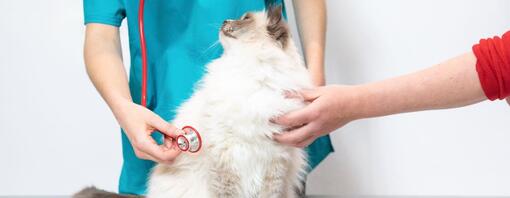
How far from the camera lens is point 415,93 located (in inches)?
32.2

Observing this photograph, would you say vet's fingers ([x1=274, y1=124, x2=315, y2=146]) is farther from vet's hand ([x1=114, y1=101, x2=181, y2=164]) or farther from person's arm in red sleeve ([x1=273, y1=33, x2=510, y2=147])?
vet's hand ([x1=114, y1=101, x2=181, y2=164])

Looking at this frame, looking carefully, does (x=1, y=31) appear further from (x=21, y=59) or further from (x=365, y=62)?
(x=365, y=62)

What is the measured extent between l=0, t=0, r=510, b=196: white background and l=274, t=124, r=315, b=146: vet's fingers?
92 centimetres

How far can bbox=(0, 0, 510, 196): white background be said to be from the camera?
171 cm

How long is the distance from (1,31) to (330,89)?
1.46 m

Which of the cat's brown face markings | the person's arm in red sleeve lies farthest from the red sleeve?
the cat's brown face markings

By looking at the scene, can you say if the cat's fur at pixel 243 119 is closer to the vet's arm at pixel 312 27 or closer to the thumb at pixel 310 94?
the thumb at pixel 310 94

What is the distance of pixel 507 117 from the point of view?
1.69 metres

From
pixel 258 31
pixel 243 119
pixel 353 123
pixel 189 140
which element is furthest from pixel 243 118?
pixel 353 123

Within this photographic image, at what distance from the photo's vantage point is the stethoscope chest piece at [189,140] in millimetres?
856

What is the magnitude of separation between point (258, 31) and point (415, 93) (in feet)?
1.19

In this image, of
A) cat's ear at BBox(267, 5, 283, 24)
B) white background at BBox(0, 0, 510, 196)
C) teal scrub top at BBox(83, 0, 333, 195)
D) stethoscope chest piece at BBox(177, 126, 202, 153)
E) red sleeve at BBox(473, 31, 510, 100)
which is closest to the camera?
red sleeve at BBox(473, 31, 510, 100)

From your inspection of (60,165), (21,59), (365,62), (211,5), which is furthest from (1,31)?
(365,62)

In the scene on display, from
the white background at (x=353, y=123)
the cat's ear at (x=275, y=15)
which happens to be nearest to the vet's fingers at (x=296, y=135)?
the cat's ear at (x=275, y=15)
